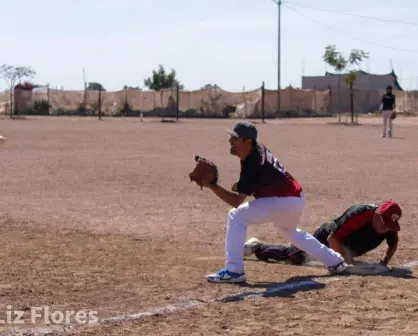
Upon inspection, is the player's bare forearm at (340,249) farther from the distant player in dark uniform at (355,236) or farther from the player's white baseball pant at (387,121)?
the player's white baseball pant at (387,121)

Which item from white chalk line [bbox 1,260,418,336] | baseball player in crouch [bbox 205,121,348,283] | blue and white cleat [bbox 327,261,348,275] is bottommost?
white chalk line [bbox 1,260,418,336]

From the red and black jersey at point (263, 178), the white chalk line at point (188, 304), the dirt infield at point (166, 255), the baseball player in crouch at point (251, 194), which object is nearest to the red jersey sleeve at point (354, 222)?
the dirt infield at point (166, 255)

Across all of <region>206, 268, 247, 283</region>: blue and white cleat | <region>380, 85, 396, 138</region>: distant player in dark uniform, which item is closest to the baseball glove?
<region>206, 268, 247, 283</region>: blue and white cleat

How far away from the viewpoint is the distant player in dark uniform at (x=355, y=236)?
888 cm

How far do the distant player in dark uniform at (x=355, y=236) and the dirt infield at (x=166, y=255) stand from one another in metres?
0.24

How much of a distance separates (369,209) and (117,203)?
227 inches

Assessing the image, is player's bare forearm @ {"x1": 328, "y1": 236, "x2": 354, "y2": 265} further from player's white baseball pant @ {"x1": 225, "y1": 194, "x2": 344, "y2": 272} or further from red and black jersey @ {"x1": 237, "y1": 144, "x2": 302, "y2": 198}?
red and black jersey @ {"x1": 237, "y1": 144, "x2": 302, "y2": 198}

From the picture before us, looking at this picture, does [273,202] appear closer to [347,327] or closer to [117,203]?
[347,327]

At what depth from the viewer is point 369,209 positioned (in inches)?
360

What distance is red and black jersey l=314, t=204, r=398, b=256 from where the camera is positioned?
9.14 meters

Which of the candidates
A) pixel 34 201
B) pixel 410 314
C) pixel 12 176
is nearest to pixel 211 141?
pixel 12 176

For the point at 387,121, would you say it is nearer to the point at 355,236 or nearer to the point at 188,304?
the point at 355,236

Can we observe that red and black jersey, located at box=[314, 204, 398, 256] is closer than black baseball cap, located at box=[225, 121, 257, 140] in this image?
No

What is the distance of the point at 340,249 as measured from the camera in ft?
30.3
